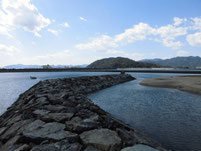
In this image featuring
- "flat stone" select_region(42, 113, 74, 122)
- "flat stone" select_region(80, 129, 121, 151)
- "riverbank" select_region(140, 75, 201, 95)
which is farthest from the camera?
"riverbank" select_region(140, 75, 201, 95)

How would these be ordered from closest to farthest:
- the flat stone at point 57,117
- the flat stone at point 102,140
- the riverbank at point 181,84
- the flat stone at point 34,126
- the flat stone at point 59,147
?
the flat stone at point 59,147 → the flat stone at point 102,140 → the flat stone at point 34,126 → the flat stone at point 57,117 → the riverbank at point 181,84

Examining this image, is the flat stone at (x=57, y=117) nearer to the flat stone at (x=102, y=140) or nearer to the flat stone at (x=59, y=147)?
the flat stone at (x=102, y=140)

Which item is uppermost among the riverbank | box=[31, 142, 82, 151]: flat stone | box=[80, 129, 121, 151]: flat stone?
box=[31, 142, 82, 151]: flat stone

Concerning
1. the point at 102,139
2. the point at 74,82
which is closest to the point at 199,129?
the point at 102,139

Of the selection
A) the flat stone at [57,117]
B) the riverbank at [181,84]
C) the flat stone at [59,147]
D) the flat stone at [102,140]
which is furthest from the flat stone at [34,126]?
the riverbank at [181,84]

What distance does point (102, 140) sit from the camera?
144 inches

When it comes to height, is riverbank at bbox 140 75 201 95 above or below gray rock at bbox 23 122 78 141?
below

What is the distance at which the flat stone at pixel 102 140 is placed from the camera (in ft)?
11.2

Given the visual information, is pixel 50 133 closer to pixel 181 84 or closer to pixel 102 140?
pixel 102 140

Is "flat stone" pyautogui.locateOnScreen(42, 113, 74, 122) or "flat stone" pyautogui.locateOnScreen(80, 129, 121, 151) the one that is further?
"flat stone" pyautogui.locateOnScreen(42, 113, 74, 122)

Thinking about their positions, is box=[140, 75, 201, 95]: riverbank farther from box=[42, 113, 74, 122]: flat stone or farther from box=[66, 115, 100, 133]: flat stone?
box=[42, 113, 74, 122]: flat stone

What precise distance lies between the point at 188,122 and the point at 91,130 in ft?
20.7

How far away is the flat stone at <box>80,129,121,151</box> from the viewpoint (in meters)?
3.43

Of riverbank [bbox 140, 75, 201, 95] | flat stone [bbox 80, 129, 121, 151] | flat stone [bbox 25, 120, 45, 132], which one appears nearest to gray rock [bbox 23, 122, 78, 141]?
flat stone [bbox 25, 120, 45, 132]
